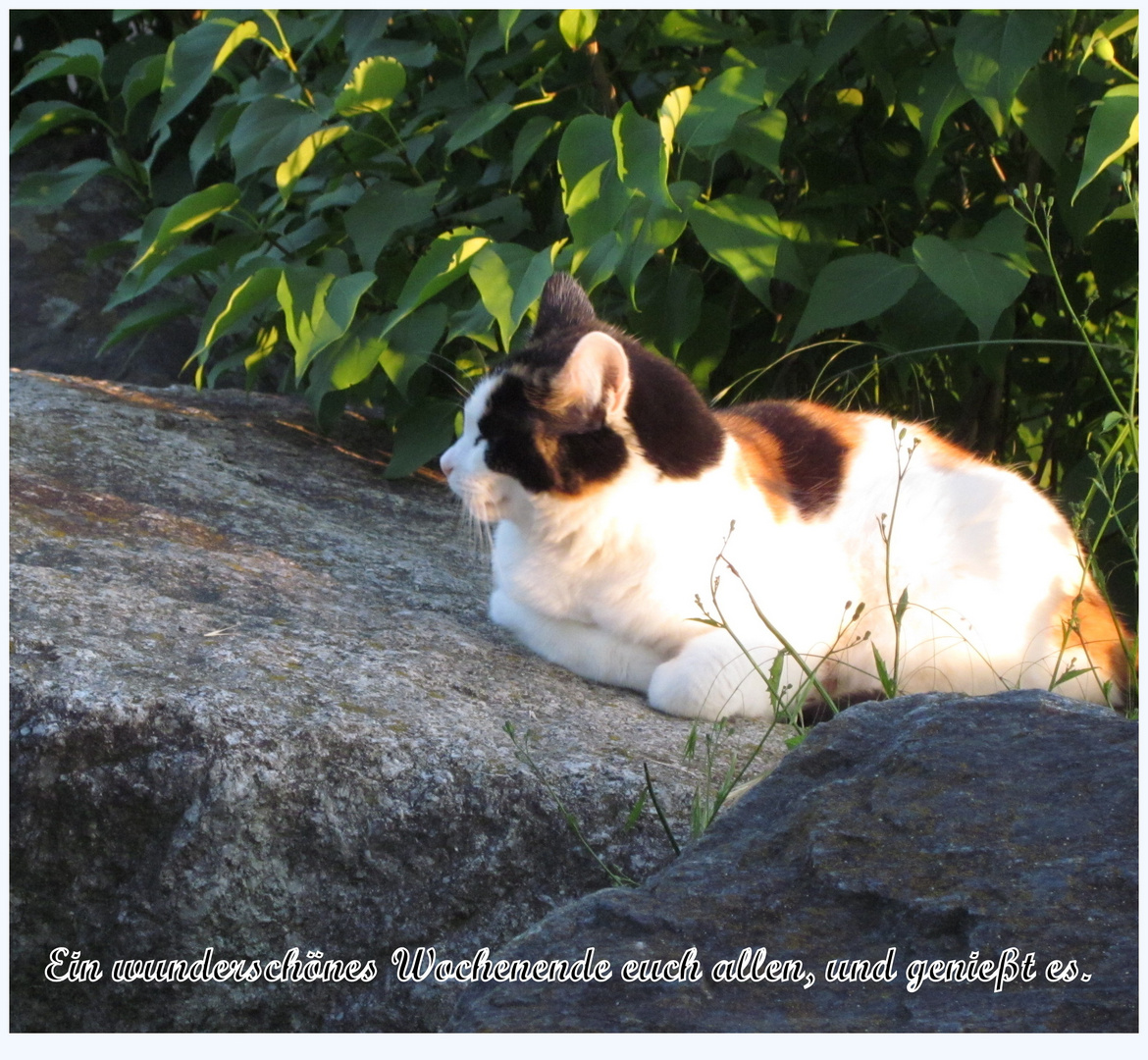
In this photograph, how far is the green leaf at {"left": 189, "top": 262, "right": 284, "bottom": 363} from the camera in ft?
9.58

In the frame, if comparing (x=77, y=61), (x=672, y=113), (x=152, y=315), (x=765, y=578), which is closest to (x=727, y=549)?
(x=765, y=578)

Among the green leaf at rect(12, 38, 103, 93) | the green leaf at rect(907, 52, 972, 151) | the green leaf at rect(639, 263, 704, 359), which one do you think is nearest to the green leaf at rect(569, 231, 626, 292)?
the green leaf at rect(639, 263, 704, 359)

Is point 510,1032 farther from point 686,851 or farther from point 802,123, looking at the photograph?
point 802,123

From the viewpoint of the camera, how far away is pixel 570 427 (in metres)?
2.25

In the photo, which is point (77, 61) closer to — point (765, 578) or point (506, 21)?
point (506, 21)

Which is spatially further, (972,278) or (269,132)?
(269,132)

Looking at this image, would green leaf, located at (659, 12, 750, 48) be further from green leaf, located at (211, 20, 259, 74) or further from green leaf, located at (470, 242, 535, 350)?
green leaf, located at (211, 20, 259, 74)

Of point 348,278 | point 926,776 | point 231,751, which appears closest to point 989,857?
point 926,776

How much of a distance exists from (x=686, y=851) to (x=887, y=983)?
33 centimetres

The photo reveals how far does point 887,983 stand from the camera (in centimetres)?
132

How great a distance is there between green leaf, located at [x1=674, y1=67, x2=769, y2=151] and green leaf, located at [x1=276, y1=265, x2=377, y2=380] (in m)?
0.80

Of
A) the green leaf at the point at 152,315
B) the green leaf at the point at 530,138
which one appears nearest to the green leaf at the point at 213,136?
the green leaf at the point at 152,315

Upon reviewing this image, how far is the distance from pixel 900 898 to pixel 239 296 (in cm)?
218

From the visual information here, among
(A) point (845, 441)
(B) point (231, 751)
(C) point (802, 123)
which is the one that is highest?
(C) point (802, 123)
